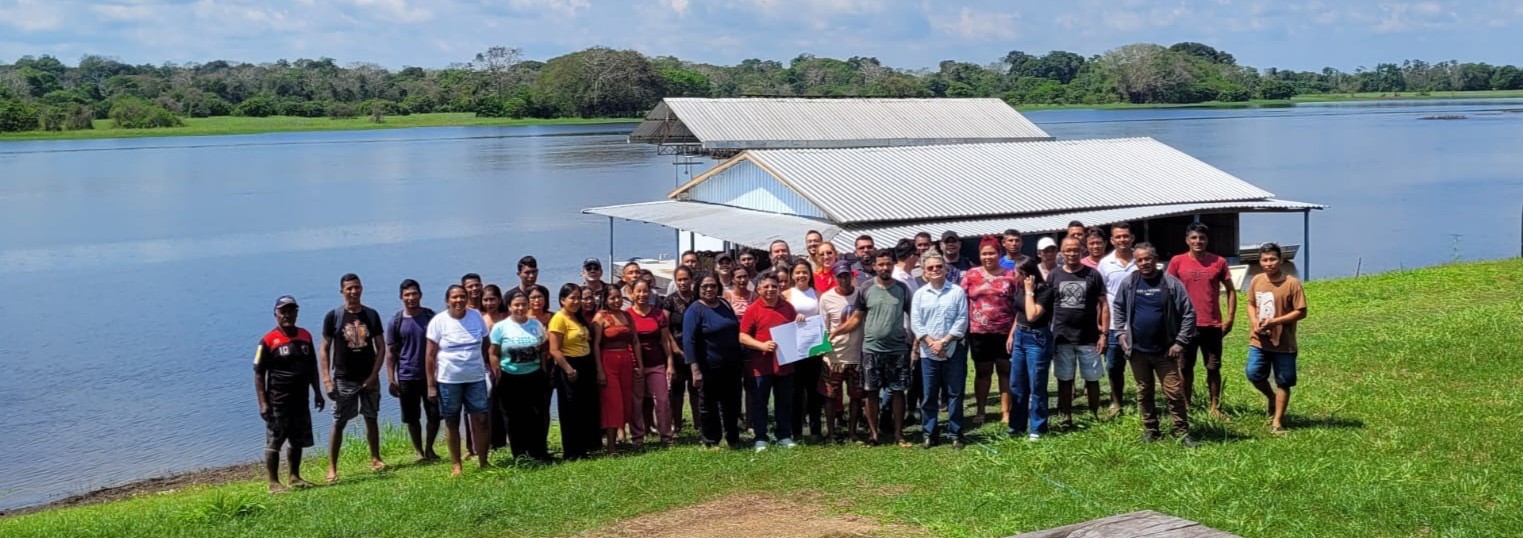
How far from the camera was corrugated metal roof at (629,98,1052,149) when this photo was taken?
37188 mm

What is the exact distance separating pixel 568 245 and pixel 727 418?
1128 inches

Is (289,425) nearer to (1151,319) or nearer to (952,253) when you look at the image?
(952,253)

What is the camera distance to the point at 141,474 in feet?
50.4

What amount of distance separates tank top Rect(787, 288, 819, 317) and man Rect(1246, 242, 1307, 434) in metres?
3.11

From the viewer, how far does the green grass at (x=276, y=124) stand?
103 m

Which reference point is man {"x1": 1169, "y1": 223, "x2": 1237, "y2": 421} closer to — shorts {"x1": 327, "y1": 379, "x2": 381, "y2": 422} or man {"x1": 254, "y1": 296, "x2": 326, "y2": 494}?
shorts {"x1": 327, "y1": 379, "x2": 381, "y2": 422}

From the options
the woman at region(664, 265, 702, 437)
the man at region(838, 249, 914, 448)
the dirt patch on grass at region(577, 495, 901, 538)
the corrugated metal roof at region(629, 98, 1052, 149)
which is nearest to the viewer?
the dirt patch on grass at region(577, 495, 901, 538)

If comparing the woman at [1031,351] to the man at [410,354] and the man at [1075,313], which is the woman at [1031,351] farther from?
the man at [410,354]

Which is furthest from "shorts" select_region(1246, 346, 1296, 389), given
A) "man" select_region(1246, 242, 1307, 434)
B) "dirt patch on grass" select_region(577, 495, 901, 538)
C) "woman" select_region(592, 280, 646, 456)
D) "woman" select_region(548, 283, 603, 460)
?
"woman" select_region(548, 283, 603, 460)

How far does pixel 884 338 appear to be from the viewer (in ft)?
33.6

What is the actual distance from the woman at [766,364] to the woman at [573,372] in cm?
120

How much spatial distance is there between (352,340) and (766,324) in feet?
10.1

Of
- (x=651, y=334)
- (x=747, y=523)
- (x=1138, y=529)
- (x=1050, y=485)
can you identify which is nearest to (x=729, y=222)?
(x=651, y=334)

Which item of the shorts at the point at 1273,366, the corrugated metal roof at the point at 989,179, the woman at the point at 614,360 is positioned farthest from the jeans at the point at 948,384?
the corrugated metal roof at the point at 989,179
